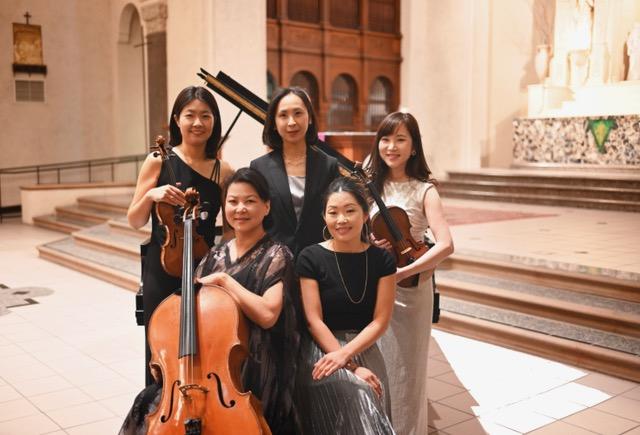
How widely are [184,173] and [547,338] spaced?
282 cm

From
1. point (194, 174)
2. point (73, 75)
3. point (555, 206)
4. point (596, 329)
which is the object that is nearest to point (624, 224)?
point (555, 206)

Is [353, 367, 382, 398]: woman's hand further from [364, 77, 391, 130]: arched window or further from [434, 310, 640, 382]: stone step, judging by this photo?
[364, 77, 391, 130]: arched window

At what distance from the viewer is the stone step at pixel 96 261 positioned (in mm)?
7219

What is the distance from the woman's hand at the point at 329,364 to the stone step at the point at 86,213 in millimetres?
8403

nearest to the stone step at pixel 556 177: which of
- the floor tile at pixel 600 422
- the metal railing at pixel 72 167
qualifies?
the metal railing at pixel 72 167

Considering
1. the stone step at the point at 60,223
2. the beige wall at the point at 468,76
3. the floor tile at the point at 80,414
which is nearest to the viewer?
the floor tile at the point at 80,414

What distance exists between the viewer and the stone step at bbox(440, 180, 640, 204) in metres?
9.77

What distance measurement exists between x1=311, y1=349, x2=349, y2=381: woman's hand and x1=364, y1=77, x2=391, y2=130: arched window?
13.3m

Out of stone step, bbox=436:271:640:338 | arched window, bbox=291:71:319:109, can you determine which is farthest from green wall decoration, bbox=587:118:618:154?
stone step, bbox=436:271:640:338

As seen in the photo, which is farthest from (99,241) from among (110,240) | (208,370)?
(208,370)

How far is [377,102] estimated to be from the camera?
1596 centimetres

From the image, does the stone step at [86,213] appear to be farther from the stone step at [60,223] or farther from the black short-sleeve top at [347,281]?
the black short-sleeve top at [347,281]

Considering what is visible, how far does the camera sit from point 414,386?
3.08m

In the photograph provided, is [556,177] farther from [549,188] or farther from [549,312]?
[549,312]
